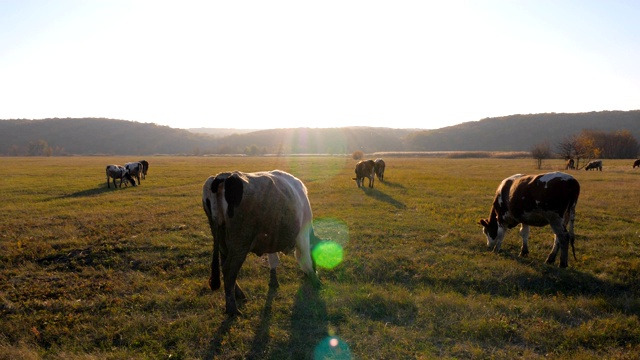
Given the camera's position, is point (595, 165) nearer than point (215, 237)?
No

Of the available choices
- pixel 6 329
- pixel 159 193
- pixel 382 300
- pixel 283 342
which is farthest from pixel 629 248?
pixel 159 193

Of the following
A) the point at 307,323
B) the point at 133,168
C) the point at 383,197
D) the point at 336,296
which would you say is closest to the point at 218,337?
the point at 307,323

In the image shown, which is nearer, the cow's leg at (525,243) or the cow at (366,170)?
the cow's leg at (525,243)

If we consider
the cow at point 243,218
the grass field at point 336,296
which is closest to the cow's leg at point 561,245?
A: the grass field at point 336,296

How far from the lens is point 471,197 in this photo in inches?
801

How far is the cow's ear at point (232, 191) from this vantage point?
6.06 meters

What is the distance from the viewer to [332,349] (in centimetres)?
535

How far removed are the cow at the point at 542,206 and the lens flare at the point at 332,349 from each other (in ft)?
22.0

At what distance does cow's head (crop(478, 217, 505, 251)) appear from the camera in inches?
411

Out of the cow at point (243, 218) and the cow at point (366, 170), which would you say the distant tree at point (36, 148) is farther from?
the cow at point (243, 218)

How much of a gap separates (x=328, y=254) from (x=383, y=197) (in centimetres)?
1124

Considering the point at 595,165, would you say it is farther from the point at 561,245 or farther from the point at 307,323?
the point at 307,323

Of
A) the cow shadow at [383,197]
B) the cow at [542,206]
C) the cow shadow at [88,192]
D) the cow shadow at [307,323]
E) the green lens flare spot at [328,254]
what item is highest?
the cow at [542,206]

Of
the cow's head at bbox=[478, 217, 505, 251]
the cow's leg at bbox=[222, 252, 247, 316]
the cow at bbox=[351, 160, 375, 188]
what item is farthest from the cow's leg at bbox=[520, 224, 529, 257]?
the cow at bbox=[351, 160, 375, 188]
